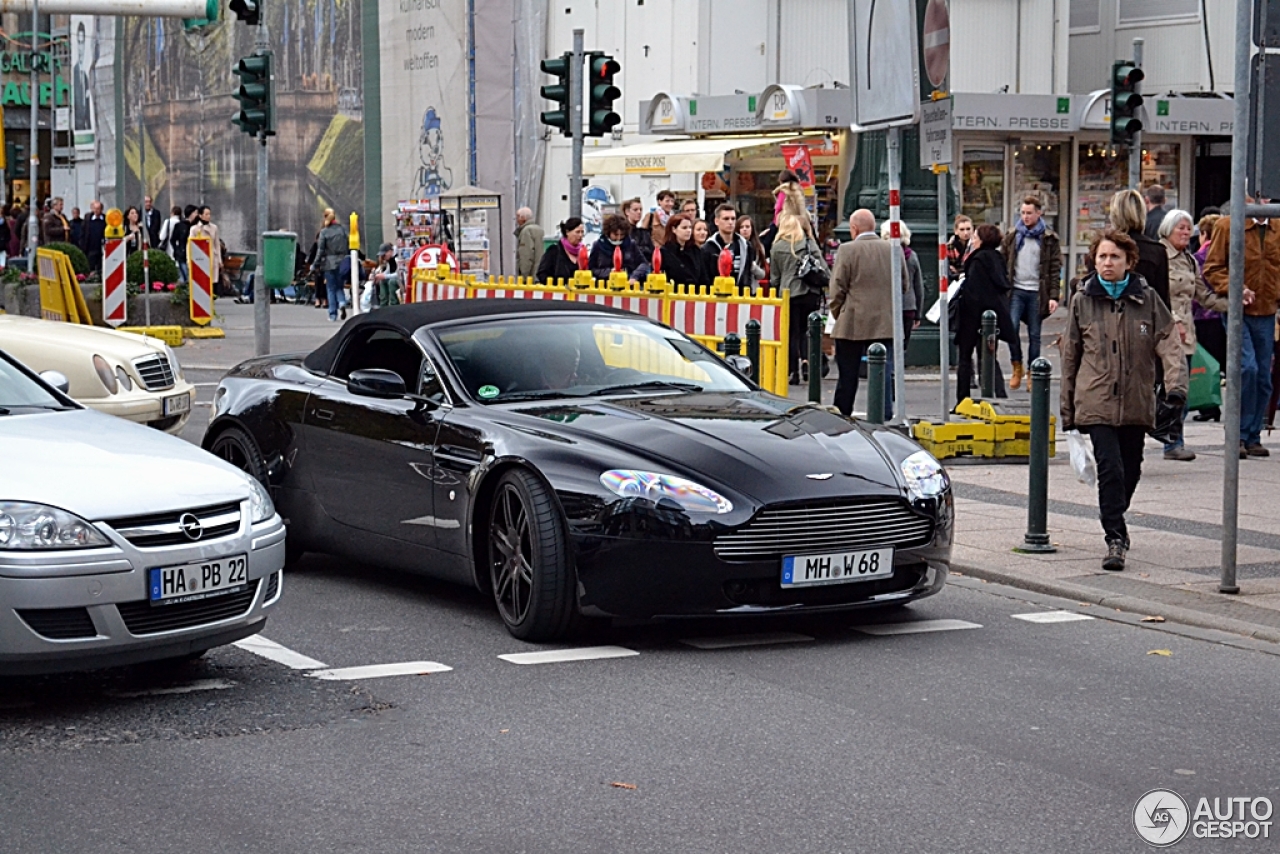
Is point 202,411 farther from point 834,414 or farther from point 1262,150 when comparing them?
point 1262,150

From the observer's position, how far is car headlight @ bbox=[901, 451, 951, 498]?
8.30m

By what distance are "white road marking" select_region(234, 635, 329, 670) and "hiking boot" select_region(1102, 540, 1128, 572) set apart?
414cm

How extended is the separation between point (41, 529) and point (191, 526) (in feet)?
1.72

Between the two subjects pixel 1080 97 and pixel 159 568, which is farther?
pixel 1080 97

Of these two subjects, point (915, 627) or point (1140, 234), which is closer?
point (915, 627)

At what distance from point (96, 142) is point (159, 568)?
2166 inches

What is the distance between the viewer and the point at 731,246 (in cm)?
2100

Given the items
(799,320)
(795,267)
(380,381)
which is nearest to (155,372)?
(380,381)

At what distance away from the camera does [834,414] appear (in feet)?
30.0

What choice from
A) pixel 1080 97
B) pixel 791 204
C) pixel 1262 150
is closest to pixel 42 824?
pixel 1262 150

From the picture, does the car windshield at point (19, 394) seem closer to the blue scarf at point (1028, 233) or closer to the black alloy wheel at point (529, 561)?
the black alloy wheel at point (529, 561)

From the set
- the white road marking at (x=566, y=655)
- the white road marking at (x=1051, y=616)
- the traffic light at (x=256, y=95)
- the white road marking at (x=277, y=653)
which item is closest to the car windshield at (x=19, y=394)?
the white road marking at (x=277, y=653)

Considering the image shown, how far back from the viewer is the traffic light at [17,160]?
72.6 m

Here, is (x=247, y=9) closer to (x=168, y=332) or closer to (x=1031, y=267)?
(x=168, y=332)
